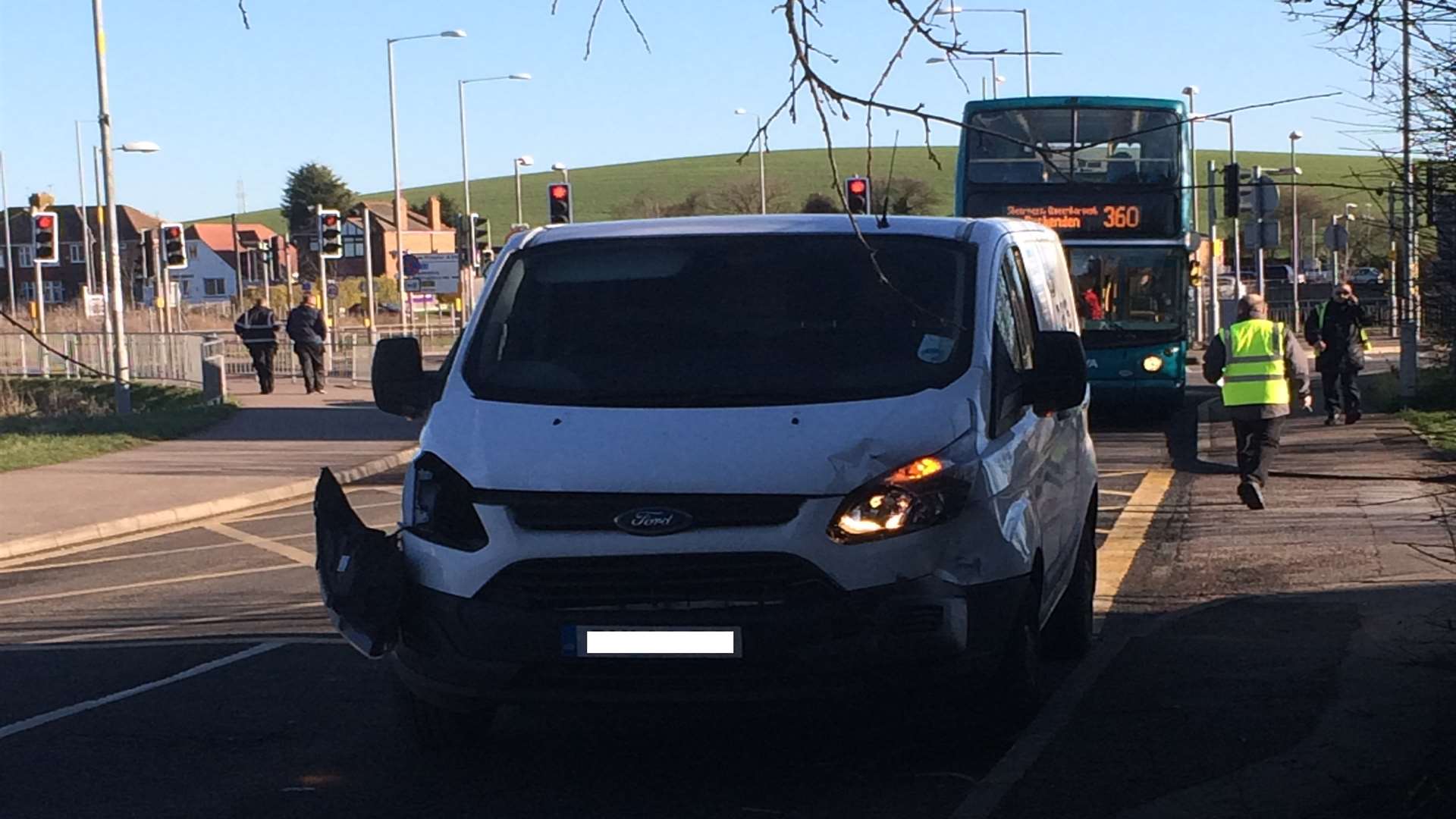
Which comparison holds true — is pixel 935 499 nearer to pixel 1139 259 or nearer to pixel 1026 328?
pixel 1026 328

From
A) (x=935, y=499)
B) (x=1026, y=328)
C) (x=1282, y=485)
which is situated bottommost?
(x=1282, y=485)

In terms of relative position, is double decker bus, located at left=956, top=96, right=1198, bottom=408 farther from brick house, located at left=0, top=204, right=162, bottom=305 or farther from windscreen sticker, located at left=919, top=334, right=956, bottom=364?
brick house, located at left=0, top=204, right=162, bottom=305

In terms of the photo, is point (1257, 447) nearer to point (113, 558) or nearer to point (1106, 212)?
point (1106, 212)

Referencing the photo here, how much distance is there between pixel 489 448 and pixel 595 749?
1353 millimetres

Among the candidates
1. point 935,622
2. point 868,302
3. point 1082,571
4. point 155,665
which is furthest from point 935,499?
point 155,665

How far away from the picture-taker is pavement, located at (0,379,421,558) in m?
15.7

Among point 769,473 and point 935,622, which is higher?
point 769,473

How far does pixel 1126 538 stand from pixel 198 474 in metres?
10.6

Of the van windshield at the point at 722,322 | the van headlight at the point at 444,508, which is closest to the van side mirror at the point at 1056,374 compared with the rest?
the van windshield at the point at 722,322

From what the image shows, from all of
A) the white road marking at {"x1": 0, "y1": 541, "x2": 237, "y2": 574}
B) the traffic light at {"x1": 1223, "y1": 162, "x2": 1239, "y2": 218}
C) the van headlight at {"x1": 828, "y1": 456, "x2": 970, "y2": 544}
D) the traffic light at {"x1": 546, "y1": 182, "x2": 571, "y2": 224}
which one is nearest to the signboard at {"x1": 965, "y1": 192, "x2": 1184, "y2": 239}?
the traffic light at {"x1": 1223, "y1": 162, "x2": 1239, "y2": 218}

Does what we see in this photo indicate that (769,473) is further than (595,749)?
No

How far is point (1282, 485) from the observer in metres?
15.9

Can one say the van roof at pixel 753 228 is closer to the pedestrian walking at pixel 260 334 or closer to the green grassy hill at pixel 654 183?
the pedestrian walking at pixel 260 334

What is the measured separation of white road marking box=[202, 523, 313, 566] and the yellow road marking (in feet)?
17.2
